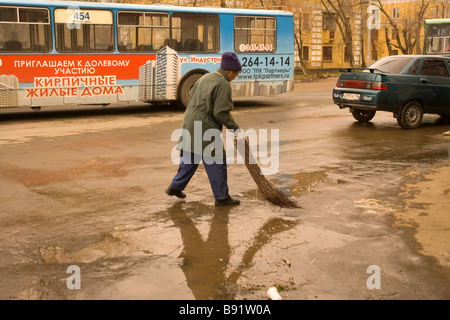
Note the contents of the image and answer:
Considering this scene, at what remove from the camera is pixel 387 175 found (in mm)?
7652

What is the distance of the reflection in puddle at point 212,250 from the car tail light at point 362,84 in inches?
276

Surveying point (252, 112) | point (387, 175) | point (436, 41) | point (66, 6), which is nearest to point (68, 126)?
point (66, 6)

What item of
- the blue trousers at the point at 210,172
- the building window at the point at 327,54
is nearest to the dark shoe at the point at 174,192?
the blue trousers at the point at 210,172

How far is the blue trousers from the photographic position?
5984 millimetres

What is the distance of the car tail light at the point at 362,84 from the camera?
38.6 feet

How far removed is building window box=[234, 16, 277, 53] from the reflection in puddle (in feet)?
37.2

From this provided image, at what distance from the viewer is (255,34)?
17.0m

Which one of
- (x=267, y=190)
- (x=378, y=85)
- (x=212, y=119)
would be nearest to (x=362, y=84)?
(x=378, y=85)

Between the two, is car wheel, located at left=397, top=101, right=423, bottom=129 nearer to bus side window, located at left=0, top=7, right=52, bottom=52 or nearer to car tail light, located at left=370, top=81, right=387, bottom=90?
car tail light, located at left=370, top=81, right=387, bottom=90

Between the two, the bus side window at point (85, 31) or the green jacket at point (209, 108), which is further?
the bus side window at point (85, 31)

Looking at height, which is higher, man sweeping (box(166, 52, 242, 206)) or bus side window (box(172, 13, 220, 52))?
bus side window (box(172, 13, 220, 52))

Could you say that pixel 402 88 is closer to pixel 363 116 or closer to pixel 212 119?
pixel 363 116

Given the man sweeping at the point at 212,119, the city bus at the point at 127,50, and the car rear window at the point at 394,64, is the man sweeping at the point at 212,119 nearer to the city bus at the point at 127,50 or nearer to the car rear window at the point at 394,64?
the car rear window at the point at 394,64

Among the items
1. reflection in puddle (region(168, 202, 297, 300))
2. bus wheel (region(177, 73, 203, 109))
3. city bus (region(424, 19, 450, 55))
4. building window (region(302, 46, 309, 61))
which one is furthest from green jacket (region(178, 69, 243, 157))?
building window (region(302, 46, 309, 61))
